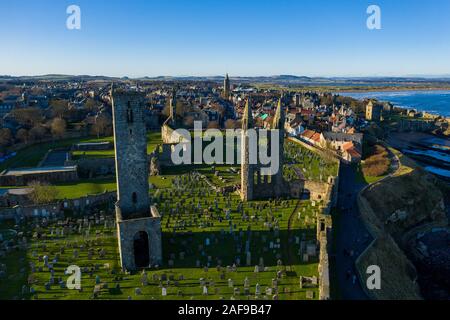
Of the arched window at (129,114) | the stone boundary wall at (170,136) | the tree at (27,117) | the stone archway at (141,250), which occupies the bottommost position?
the stone archway at (141,250)

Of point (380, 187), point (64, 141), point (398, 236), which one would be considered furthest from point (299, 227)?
point (64, 141)

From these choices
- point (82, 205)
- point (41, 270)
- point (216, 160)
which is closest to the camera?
point (41, 270)

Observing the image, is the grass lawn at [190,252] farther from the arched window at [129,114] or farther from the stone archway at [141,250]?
the arched window at [129,114]

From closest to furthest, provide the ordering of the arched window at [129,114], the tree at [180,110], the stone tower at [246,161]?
1. the arched window at [129,114]
2. the stone tower at [246,161]
3. the tree at [180,110]

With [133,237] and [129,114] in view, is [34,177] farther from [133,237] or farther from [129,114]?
[133,237]

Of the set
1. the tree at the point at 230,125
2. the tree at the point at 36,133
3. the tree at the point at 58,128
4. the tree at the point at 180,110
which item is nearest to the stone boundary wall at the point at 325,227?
the tree at the point at 230,125
